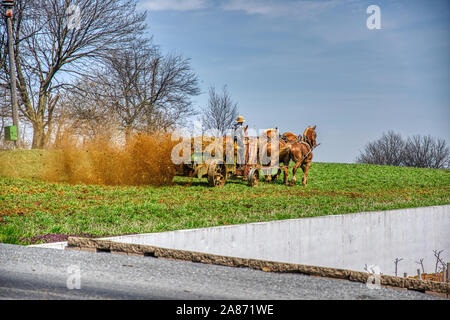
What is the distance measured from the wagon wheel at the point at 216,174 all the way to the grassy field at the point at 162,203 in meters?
0.38

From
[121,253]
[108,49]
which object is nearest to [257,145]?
[108,49]

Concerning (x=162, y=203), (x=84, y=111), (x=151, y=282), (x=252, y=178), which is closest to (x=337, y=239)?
(x=162, y=203)

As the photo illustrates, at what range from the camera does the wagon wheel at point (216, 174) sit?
19281 millimetres

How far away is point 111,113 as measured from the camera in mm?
29203

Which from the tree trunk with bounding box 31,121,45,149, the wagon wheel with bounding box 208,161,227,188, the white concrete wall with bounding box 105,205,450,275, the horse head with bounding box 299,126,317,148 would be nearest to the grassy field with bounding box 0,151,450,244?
the wagon wheel with bounding box 208,161,227,188

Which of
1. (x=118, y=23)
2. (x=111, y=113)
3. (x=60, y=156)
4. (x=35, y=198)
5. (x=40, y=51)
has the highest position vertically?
(x=118, y=23)

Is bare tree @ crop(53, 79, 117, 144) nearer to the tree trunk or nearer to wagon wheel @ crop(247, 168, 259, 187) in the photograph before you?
the tree trunk

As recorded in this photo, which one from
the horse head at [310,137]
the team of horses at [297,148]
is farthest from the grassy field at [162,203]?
the horse head at [310,137]

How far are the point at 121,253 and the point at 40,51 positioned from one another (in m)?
22.4

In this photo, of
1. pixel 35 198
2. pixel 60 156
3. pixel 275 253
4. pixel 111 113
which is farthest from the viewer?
pixel 111 113

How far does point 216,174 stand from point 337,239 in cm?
750

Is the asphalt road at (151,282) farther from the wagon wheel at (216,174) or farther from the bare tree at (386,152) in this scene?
the bare tree at (386,152)
